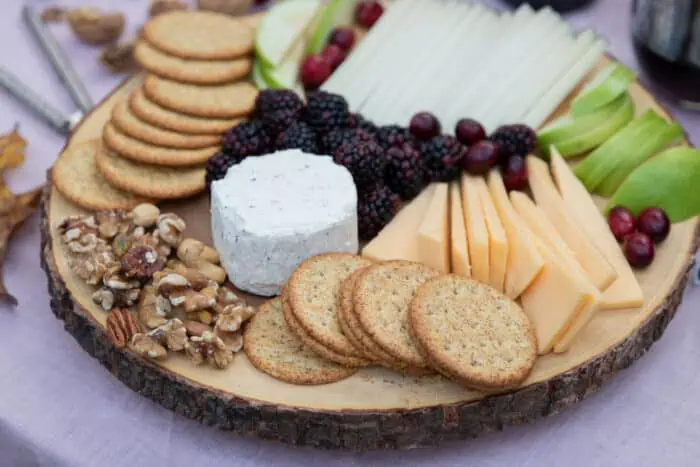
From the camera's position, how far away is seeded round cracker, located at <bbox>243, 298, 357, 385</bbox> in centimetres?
168

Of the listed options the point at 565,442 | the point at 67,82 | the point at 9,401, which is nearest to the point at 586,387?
the point at 565,442

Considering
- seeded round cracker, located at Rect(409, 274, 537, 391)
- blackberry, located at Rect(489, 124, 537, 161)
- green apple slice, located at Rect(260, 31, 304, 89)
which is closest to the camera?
seeded round cracker, located at Rect(409, 274, 537, 391)

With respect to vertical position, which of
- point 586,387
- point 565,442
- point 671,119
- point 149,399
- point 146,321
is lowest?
point 149,399

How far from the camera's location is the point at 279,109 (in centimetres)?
217

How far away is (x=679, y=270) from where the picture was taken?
1914 mm

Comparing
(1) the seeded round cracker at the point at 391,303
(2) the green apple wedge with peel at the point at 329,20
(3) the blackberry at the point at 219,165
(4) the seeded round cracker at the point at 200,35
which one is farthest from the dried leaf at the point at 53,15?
(1) the seeded round cracker at the point at 391,303

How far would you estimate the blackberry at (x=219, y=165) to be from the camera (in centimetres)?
207

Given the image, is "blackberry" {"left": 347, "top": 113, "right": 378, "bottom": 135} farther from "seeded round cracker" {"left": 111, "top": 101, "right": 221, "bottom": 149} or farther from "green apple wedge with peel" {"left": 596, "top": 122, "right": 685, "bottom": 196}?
"green apple wedge with peel" {"left": 596, "top": 122, "right": 685, "bottom": 196}

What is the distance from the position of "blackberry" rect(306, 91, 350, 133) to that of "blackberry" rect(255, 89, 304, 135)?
3 cm

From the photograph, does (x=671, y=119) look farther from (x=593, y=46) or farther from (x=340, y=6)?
(x=340, y=6)

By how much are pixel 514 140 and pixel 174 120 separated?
815 millimetres

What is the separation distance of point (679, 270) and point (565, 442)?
1.47 feet

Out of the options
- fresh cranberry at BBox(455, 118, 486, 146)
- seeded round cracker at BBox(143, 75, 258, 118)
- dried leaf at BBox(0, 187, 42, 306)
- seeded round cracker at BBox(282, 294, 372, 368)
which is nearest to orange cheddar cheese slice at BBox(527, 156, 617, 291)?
fresh cranberry at BBox(455, 118, 486, 146)

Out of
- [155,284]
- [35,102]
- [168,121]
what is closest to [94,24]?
[35,102]
